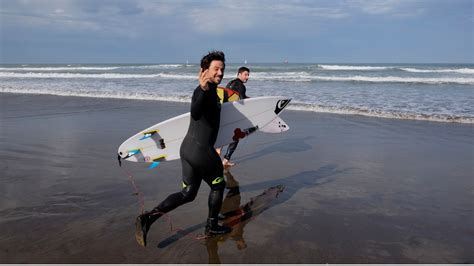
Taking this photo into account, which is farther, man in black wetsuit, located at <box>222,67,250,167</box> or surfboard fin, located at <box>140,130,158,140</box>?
man in black wetsuit, located at <box>222,67,250,167</box>

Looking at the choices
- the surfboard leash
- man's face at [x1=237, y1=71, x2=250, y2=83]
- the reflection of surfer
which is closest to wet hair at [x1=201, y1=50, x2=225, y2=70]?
the reflection of surfer

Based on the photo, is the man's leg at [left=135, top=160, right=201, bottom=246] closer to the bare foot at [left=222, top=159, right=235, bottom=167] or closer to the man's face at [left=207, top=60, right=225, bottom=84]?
the man's face at [left=207, top=60, right=225, bottom=84]

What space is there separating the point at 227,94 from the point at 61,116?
708 centimetres

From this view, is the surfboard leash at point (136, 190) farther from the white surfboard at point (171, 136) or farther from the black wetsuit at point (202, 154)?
the black wetsuit at point (202, 154)

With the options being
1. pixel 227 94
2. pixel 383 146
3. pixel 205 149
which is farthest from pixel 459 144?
pixel 205 149

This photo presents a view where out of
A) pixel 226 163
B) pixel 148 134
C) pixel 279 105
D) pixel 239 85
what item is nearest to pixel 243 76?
pixel 239 85

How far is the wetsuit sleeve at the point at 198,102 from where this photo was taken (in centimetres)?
319

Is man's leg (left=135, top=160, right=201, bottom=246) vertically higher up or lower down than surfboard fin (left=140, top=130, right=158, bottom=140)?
lower down

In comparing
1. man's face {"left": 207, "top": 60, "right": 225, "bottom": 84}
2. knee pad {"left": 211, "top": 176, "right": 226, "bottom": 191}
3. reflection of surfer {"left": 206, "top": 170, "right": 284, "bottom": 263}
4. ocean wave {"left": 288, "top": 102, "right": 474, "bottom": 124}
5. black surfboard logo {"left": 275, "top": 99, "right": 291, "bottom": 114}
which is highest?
man's face {"left": 207, "top": 60, "right": 225, "bottom": 84}

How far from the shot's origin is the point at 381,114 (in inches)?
453

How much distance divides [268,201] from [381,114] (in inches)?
316

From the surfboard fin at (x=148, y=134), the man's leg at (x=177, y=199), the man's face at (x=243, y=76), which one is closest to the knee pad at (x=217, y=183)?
the man's leg at (x=177, y=199)

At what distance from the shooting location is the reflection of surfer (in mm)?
3542

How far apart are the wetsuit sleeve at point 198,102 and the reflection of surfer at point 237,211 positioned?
123 cm
